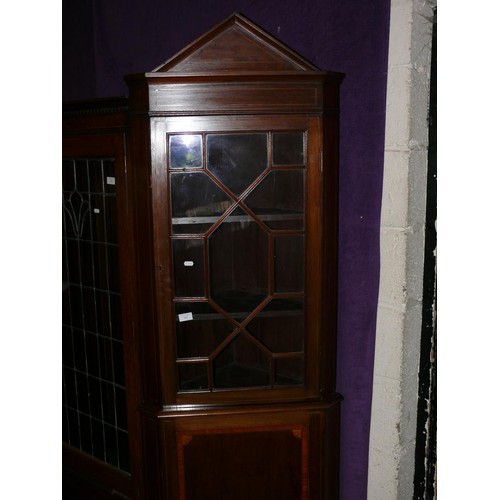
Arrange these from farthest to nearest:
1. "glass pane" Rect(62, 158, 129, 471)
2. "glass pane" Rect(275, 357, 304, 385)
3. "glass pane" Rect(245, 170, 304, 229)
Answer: "glass pane" Rect(62, 158, 129, 471) → "glass pane" Rect(275, 357, 304, 385) → "glass pane" Rect(245, 170, 304, 229)

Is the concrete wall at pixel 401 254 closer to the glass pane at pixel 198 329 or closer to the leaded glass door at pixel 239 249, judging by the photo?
the leaded glass door at pixel 239 249

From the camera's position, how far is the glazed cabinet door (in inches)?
64.6

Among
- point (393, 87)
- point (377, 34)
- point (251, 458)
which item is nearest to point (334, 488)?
point (251, 458)

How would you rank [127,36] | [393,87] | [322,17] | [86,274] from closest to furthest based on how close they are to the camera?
[393,87], [322,17], [86,274], [127,36]

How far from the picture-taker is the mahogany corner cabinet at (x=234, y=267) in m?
1.61

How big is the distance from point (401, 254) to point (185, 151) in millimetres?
821

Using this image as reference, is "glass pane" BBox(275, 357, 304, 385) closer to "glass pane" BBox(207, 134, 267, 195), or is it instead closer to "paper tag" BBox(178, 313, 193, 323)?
"paper tag" BBox(178, 313, 193, 323)

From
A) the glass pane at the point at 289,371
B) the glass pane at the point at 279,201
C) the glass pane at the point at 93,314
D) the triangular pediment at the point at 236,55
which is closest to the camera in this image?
the triangular pediment at the point at 236,55

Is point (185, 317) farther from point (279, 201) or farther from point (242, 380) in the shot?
point (279, 201)

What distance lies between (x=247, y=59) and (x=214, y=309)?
2.67 feet

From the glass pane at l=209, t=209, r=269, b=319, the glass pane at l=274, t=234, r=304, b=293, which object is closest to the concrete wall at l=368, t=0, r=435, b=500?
the glass pane at l=274, t=234, r=304, b=293

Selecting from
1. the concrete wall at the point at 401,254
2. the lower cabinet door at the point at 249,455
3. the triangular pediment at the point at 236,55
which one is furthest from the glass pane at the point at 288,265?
the triangular pediment at the point at 236,55

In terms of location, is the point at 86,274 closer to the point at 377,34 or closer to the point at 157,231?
the point at 157,231

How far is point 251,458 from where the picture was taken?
1.81 metres
